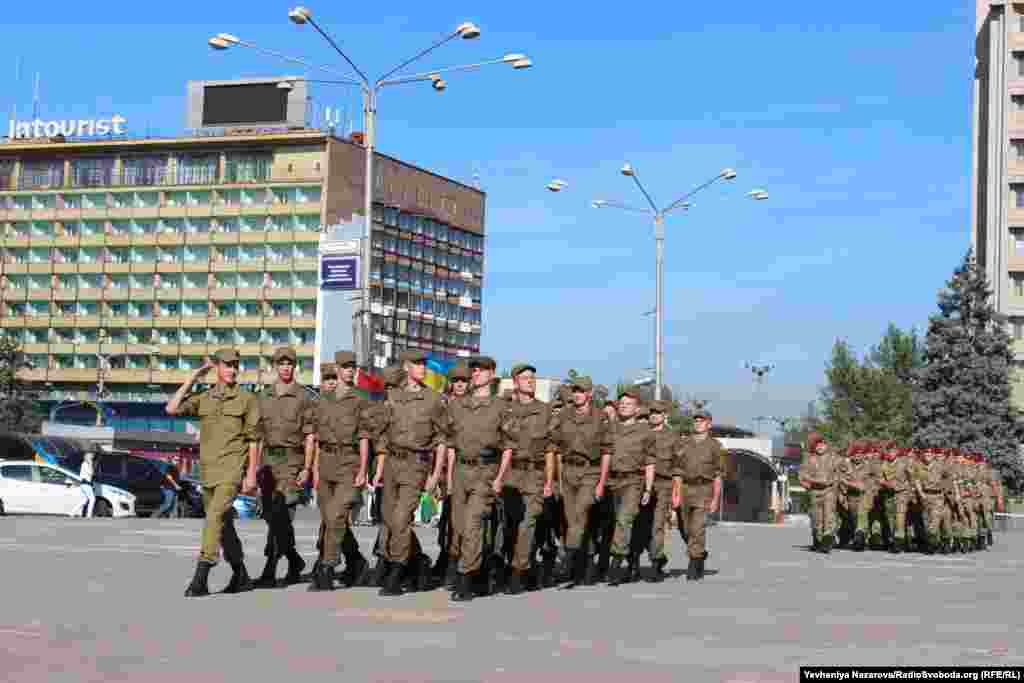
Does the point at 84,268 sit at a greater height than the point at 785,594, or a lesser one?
greater

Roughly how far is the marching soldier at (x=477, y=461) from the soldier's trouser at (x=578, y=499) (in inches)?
84.8

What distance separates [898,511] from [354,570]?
15.6 m

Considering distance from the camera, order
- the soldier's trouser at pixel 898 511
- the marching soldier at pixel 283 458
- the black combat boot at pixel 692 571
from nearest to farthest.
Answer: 1. the marching soldier at pixel 283 458
2. the black combat boot at pixel 692 571
3. the soldier's trouser at pixel 898 511

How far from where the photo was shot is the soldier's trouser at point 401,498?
49.6 feet

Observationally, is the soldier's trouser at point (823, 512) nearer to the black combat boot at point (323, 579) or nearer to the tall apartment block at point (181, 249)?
the black combat boot at point (323, 579)

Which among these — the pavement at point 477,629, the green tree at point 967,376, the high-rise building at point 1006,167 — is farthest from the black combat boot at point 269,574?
the high-rise building at point 1006,167

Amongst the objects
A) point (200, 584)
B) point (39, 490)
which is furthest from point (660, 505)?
point (39, 490)

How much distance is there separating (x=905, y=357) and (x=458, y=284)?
50801 millimetres

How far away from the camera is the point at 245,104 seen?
119m

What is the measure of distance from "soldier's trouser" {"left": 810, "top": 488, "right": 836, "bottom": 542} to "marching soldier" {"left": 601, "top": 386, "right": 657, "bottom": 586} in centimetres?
1018

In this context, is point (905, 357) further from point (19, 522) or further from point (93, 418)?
point (19, 522)

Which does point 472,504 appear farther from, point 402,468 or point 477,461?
point 402,468

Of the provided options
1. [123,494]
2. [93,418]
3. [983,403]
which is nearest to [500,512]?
[123,494]

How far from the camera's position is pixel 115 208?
127m
